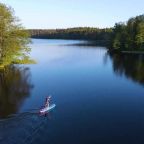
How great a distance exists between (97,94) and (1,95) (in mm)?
12949

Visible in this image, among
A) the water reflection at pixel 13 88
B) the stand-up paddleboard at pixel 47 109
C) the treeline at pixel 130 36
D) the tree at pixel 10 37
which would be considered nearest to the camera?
the stand-up paddleboard at pixel 47 109

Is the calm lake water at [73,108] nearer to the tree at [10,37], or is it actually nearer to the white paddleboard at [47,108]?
the white paddleboard at [47,108]

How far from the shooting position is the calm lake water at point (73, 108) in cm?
2512

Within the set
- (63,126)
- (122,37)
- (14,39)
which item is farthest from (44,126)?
(122,37)

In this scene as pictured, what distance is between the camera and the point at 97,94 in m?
39.8

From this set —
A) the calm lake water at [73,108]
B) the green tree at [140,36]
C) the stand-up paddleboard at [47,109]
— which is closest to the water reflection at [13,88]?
the calm lake water at [73,108]

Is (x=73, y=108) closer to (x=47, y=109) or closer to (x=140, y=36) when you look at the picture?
(x=47, y=109)

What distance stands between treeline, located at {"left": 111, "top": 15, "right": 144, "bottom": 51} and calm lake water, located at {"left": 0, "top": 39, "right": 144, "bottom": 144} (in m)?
54.3

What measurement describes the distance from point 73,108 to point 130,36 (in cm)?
8274

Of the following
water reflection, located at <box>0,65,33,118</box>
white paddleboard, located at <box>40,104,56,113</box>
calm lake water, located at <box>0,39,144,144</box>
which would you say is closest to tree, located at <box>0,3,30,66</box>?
water reflection, located at <box>0,65,33,118</box>

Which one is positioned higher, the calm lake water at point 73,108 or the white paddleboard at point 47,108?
the white paddleboard at point 47,108

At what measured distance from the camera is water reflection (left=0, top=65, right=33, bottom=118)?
109 ft

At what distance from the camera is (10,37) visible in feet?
205

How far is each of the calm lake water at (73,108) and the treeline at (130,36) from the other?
5428 cm
